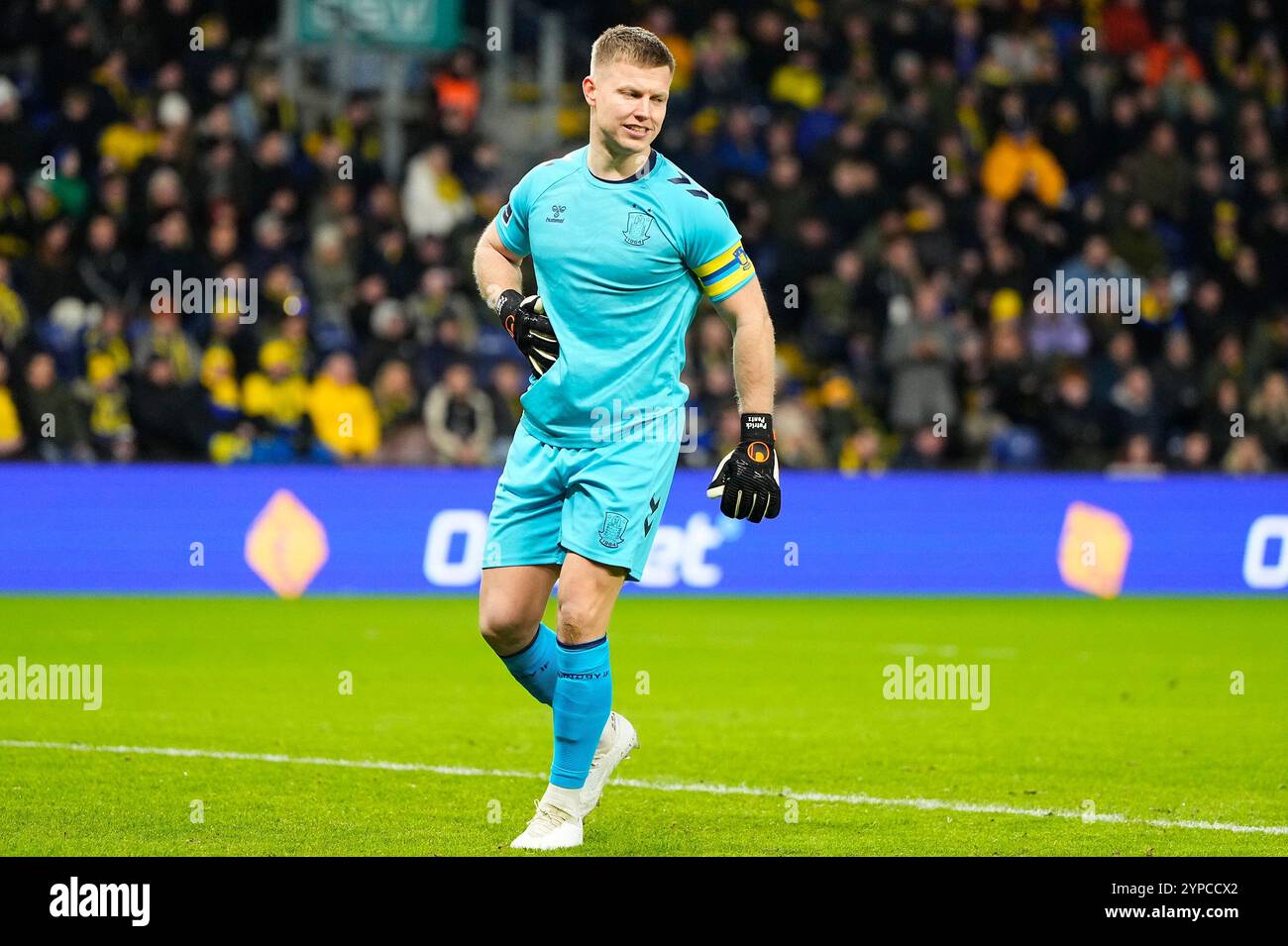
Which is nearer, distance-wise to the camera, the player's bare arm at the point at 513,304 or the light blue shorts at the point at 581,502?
the light blue shorts at the point at 581,502

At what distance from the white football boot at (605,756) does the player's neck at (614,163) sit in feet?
5.91

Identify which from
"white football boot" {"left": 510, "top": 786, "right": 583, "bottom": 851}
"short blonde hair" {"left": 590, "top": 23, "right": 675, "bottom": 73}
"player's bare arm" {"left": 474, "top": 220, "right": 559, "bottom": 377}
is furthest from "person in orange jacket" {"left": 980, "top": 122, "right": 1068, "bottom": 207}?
"white football boot" {"left": 510, "top": 786, "right": 583, "bottom": 851}

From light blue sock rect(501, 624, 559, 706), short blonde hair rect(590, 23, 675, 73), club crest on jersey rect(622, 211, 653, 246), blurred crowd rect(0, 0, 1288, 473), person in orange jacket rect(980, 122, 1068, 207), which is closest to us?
short blonde hair rect(590, 23, 675, 73)

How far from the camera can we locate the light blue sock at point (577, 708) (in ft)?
21.8

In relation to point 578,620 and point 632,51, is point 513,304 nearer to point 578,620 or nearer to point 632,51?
point 632,51

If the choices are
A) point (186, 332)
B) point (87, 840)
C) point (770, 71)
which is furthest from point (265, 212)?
point (87, 840)

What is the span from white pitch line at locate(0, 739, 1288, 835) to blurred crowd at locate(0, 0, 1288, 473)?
7826 mm

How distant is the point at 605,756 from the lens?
22.9 ft

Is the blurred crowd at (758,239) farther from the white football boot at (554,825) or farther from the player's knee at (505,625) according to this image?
the white football boot at (554,825)

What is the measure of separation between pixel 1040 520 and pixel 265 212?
7428mm

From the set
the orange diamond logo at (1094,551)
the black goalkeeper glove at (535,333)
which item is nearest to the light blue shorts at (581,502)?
the black goalkeeper glove at (535,333)

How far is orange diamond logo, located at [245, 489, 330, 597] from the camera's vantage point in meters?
15.9

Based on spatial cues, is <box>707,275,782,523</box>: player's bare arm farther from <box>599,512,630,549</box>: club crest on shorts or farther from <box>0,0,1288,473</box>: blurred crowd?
<box>0,0,1288,473</box>: blurred crowd

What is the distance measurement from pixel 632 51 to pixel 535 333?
96 centimetres
